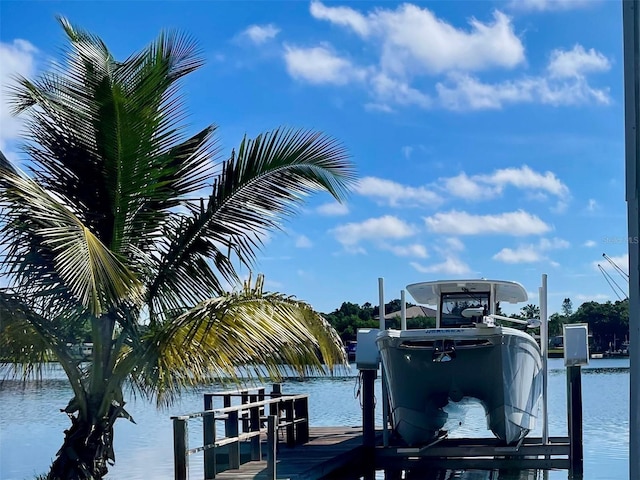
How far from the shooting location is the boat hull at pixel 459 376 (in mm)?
12992

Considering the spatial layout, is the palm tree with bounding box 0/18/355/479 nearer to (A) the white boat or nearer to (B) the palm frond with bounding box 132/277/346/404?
(B) the palm frond with bounding box 132/277/346/404

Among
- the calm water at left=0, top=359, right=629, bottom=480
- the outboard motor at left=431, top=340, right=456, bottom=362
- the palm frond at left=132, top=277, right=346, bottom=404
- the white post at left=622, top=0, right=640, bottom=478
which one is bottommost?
the calm water at left=0, top=359, right=629, bottom=480

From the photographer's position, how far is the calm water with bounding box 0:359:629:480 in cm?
1644

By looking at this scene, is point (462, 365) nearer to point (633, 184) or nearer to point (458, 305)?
point (458, 305)

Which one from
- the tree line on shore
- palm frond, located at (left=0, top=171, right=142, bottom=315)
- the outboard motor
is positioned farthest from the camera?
the tree line on shore

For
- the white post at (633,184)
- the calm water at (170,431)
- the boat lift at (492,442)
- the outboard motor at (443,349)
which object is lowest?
the calm water at (170,431)

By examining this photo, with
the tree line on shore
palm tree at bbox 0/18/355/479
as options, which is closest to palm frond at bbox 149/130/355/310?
palm tree at bbox 0/18/355/479

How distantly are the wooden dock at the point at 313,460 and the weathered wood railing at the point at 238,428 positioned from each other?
27 centimetres

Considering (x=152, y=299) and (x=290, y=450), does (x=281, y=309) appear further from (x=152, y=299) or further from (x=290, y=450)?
(x=290, y=450)

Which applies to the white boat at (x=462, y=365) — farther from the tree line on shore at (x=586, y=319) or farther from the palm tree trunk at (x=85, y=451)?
the tree line on shore at (x=586, y=319)

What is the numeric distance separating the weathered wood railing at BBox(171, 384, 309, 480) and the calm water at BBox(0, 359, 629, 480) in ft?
3.46

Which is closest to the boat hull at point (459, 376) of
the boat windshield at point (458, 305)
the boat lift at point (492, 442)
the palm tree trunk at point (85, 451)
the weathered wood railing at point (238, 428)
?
the boat lift at point (492, 442)

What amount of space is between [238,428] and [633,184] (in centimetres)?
1163

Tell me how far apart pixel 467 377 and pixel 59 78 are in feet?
25.8
